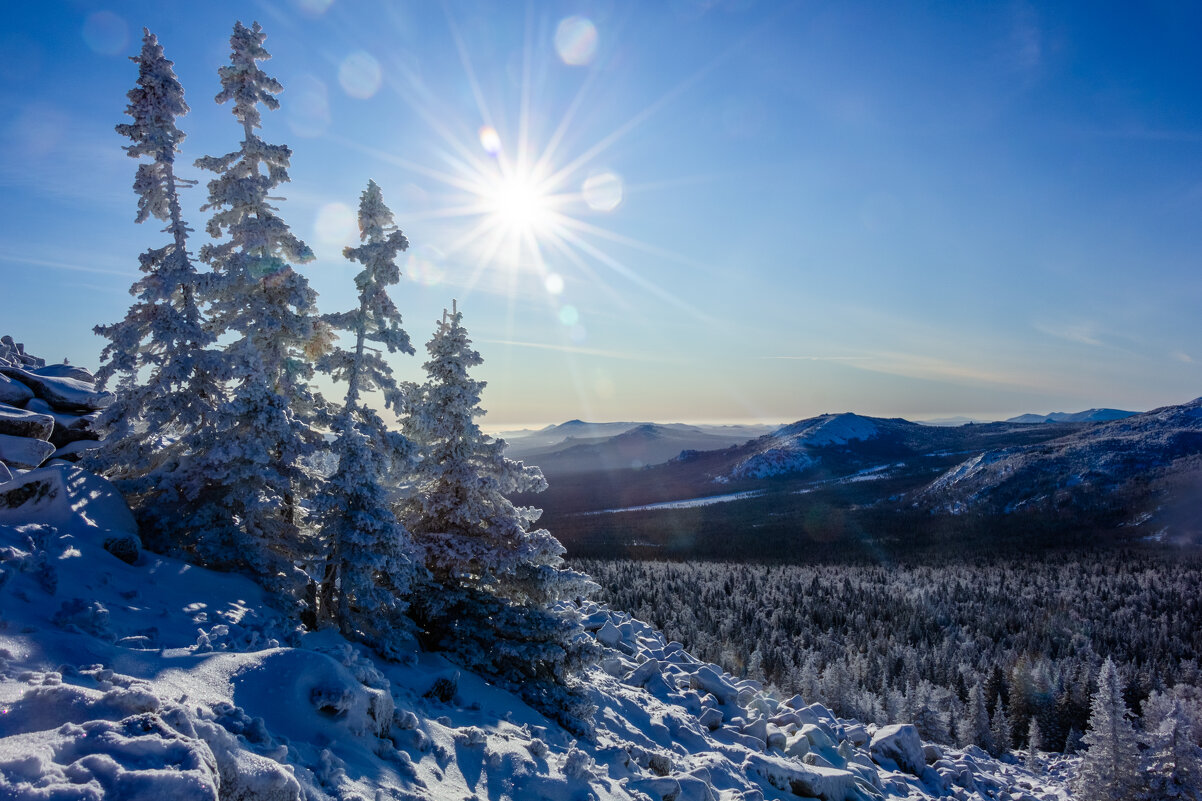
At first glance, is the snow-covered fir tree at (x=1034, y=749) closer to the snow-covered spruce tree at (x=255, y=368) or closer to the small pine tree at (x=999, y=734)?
the small pine tree at (x=999, y=734)

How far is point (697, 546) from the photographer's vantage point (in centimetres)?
11369

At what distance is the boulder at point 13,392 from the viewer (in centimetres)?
1630

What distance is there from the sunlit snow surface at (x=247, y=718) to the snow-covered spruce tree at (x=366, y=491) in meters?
0.89

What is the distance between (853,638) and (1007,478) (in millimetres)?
127551

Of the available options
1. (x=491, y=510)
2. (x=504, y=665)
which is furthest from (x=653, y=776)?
(x=491, y=510)

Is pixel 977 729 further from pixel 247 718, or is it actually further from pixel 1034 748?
pixel 247 718

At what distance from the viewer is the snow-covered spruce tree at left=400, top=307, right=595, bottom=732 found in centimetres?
1241

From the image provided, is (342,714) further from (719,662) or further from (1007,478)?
(1007,478)

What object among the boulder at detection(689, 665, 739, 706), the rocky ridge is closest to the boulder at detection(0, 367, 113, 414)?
the rocky ridge

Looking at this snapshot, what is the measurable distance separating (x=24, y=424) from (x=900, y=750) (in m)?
26.8

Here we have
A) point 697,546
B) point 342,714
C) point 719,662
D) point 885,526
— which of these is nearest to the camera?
point 342,714

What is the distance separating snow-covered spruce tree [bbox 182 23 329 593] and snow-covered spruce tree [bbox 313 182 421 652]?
83 centimetres

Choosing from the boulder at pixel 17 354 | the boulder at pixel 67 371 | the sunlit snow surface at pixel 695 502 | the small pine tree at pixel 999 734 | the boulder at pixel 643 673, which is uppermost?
the boulder at pixel 17 354

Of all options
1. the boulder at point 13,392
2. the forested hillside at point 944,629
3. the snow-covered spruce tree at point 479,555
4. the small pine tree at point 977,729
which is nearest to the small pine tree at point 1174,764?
the forested hillside at point 944,629
